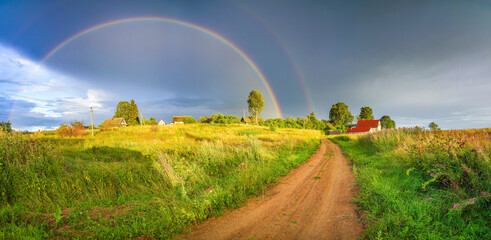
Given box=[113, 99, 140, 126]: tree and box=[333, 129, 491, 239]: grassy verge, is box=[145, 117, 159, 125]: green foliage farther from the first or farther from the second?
box=[333, 129, 491, 239]: grassy verge

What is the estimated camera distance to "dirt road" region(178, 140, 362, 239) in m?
3.92

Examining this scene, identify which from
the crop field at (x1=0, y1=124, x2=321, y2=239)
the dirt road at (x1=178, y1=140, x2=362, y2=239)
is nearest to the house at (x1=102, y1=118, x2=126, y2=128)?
the crop field at (x1=0, y1=124, x2=321, y2=239)

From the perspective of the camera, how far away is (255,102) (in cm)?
7862

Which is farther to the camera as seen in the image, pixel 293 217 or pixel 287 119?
pixel 287 119

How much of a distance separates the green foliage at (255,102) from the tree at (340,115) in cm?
3070

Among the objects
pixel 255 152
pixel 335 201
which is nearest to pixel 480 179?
pixel 335 201

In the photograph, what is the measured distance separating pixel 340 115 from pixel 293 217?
8542 centimetres

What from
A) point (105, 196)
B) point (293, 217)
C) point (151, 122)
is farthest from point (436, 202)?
point (151, 122)

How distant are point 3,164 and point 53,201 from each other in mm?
2829

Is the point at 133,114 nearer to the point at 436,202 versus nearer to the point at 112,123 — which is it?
the point at 112,123

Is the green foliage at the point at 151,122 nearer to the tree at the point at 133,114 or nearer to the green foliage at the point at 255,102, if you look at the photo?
the tree at the point at 133,114

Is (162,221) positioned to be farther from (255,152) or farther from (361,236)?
(255,152)

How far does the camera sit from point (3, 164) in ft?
21.9

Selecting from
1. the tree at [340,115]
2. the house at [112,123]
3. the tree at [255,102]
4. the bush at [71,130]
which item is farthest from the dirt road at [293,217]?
the house at [112,123]
